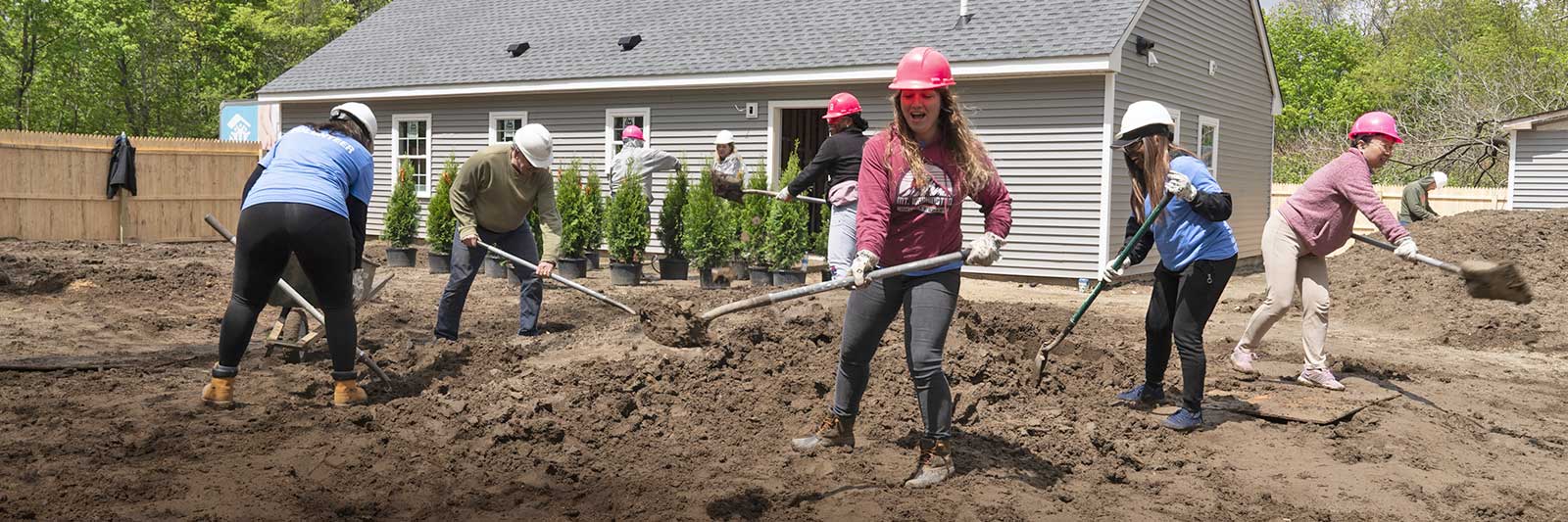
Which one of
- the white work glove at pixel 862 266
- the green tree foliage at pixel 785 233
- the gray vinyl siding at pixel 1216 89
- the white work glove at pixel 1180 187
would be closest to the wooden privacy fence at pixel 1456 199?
the gray vinyl siding at pixel 1216 89

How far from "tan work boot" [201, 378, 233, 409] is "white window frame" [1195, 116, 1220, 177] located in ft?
45.5

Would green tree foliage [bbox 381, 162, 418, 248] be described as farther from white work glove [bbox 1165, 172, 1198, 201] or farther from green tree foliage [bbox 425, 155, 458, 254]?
white work glove [bbox 1165, 172, 1198, 201]

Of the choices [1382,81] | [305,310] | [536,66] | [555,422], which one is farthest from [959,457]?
[1382,81]

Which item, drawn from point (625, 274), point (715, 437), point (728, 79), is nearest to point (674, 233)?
point (625, 274)

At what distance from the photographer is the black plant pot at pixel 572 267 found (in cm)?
1327

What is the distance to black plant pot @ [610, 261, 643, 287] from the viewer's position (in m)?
12.9

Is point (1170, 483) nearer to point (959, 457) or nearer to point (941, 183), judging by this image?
point (959, 457)

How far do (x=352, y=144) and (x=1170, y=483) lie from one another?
4083 millimetres

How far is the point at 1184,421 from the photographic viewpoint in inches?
231

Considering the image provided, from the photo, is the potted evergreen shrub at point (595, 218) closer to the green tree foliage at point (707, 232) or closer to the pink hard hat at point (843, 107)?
the green tree foliage at point (707, 232)

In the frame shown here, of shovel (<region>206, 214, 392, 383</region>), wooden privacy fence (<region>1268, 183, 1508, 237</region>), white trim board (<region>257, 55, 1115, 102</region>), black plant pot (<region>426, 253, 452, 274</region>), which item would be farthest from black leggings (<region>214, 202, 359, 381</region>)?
wooden privacy fence (<region>1268, 183, 1508, 237</region>)

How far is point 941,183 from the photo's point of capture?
4395mm

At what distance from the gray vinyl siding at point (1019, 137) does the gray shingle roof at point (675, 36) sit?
1.56ft

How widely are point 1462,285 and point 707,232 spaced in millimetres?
7645
